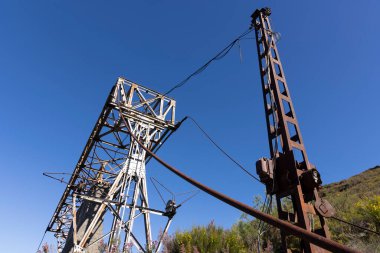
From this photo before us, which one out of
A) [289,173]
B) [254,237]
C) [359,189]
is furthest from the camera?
[359,189]

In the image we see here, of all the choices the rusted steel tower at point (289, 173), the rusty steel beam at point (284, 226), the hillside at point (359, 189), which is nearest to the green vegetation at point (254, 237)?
the rusted steel tower at point (289, 173)

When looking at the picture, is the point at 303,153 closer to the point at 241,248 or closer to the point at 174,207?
the point at 241,248

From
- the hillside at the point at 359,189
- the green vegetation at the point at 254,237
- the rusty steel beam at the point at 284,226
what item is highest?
the hillside at the point at 359,189

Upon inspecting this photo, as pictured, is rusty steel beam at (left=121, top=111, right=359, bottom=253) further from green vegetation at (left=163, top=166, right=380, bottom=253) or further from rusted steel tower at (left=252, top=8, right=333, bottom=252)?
green vegetation at (left=163, top=166, right=380, bottom=253)

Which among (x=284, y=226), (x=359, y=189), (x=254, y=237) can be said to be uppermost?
(x=359, y=189)

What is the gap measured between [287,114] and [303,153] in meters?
1.09

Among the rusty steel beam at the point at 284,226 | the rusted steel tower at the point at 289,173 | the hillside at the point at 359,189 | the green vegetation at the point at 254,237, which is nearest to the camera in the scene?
the rusty steel beam at the point at 284,226

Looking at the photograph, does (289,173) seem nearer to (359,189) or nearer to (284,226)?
(284,226)

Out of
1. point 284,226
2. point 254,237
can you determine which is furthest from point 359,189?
point 284,226

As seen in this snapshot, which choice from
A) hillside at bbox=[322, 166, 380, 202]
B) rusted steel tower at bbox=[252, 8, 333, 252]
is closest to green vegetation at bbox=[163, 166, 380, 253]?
rusted steel tower at bbox=[252, 8, 333, 252]

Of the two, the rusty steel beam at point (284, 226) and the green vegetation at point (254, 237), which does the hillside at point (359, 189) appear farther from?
the rusty steel beam at point (284, 226)

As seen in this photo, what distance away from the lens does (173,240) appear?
332 inches

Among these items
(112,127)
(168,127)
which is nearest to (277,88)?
(168,127)

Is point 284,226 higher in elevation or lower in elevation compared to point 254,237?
lower
